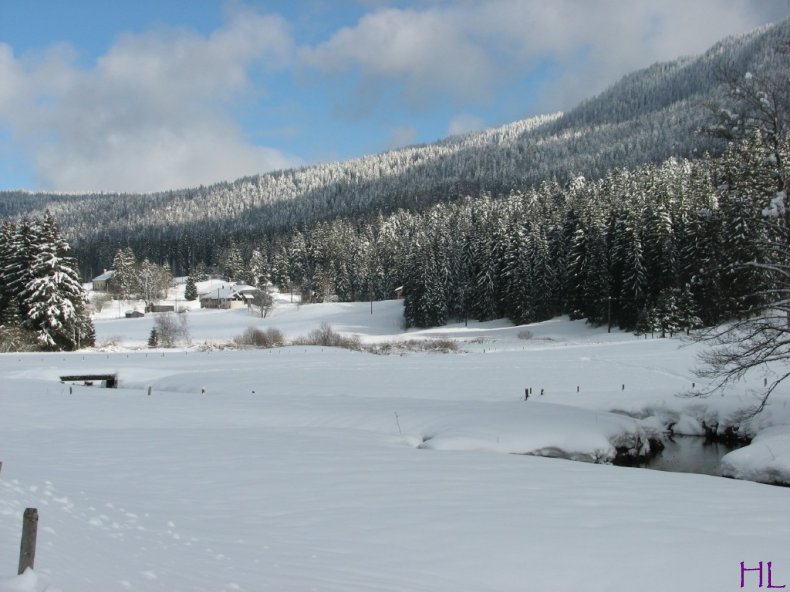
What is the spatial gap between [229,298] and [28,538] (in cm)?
12118

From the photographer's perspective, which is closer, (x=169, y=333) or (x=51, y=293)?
(x=51, y=293)

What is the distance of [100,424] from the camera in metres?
19.7

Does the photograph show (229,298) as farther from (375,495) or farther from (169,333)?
(375,495)

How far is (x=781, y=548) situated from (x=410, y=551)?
5.30m

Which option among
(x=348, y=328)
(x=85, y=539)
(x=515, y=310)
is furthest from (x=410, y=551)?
(x=348, y=328)

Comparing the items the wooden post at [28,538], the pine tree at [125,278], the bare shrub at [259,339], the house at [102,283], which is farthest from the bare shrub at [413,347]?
the house at [102,283]

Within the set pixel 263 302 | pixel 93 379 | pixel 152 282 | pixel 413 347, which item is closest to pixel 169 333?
pixel 413 347

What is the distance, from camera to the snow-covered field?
23.5 feet

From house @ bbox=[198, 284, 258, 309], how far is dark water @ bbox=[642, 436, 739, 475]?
105743 mm

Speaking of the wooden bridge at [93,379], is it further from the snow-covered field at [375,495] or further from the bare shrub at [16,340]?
the bare shrub at [16,340]

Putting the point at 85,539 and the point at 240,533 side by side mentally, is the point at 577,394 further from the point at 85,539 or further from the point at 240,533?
the point at 85,539

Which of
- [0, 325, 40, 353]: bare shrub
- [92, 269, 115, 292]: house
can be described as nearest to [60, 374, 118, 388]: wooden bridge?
[0, 325, 40, 353]: bare shrub

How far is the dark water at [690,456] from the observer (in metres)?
18.1

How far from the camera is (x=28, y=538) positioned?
16.7 ft
